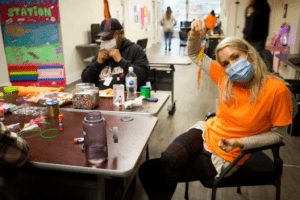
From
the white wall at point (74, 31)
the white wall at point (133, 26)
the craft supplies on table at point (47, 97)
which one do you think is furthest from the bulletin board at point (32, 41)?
the white wall at point (133, 26)

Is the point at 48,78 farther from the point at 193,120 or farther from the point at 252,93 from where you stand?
the point at 252,93

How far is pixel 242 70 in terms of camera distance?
132cm

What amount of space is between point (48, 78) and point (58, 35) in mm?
816

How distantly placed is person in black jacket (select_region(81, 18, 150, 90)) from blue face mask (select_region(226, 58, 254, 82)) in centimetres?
128

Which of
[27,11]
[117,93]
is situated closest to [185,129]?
[117,93]

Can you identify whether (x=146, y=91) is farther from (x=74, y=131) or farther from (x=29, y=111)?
(x=29, y=111)

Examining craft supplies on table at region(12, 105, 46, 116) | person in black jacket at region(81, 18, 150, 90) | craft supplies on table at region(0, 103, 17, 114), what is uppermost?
person in black jacket at region(81, 18, 150, 90)

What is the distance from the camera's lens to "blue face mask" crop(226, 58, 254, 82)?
1.32 metres

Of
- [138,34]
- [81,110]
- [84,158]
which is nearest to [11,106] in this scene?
[81,110]

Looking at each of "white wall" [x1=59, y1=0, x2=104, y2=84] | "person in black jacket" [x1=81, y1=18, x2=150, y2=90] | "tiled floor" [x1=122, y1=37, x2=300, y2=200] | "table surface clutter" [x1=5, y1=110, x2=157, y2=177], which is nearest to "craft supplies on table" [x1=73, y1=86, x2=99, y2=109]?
"table surface clutter" [x1=5, y1=110, x2=157, y2=177]

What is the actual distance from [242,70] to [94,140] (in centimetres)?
83

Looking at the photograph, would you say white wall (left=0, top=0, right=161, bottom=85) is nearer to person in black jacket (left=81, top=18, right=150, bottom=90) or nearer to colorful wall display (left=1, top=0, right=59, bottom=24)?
colorful wall display (left=1, top=0, right=59, bottom=24)

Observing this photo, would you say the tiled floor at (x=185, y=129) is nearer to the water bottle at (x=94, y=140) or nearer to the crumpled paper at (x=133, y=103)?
the crumpled paper at (x=133, y=103)

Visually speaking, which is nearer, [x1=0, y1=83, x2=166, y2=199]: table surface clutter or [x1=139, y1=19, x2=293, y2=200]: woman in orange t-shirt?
[x1=0, y1=83, x2=166, y2=199]: table surface clutter
